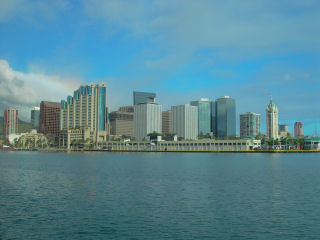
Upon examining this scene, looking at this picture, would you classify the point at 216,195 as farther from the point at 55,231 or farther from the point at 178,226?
the point at 55,231

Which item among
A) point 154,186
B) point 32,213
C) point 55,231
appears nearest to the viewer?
point 55,231

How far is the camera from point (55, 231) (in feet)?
103

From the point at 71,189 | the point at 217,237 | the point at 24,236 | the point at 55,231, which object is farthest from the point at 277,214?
the point at 71,189

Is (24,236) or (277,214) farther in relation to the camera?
(277,214)

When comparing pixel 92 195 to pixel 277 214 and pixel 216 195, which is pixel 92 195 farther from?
pixel 277 214

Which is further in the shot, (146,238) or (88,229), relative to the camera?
(88,229)

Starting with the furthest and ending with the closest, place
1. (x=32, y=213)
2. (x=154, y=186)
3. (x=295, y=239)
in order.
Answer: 1. (x=154, y=186)
2. (x=32, y=213)
3. (x=295, y=239)

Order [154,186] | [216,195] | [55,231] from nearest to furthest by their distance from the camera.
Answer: [55,231]
[216,195]
[154,186]

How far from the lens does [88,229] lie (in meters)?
32.2

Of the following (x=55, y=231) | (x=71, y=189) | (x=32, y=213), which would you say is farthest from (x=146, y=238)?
(x=71, y=189)

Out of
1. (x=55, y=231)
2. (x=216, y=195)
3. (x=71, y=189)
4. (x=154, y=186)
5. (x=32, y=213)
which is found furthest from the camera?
(x=154, y=186)

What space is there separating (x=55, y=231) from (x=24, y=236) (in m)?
2.66

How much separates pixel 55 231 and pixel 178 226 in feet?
35.9

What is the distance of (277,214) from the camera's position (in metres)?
37.9
